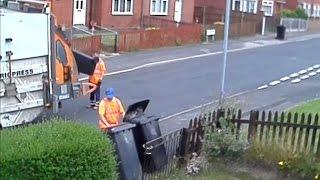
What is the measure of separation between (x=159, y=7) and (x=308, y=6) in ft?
110

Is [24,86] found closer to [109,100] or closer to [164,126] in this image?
[109,100]

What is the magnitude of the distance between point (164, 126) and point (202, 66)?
546 inches

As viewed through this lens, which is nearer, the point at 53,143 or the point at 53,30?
the point at 53,143

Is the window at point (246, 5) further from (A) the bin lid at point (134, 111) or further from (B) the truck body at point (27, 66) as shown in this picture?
(A) the bin lid at point (134, 111)

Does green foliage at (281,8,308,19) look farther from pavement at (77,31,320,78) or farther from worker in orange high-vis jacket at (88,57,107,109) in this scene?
worker in orange high-vis jacket at (88,57,107,109)

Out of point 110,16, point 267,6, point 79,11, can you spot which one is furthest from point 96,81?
point 267,6

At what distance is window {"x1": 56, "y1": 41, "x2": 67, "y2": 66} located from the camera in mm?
15147

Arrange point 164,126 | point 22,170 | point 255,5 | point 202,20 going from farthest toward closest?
point 255,5
point 202,20
point 164,126
point 22,170

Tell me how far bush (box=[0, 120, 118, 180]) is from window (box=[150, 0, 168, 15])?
3807 cm

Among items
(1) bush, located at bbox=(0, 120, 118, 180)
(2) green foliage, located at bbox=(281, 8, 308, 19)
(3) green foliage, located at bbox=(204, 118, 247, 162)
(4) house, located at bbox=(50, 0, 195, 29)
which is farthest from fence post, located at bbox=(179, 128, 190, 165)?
(2) green foliage, located at bbox=(281, 8, 308, 19)

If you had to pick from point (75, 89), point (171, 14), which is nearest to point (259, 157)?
point (75, 89)

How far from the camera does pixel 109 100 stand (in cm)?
1220

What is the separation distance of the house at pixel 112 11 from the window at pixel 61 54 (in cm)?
2074

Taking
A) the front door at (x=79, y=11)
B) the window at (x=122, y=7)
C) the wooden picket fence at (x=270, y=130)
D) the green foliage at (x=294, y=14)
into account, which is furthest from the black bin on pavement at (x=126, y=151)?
the green foliage at (x=294, y=14)
